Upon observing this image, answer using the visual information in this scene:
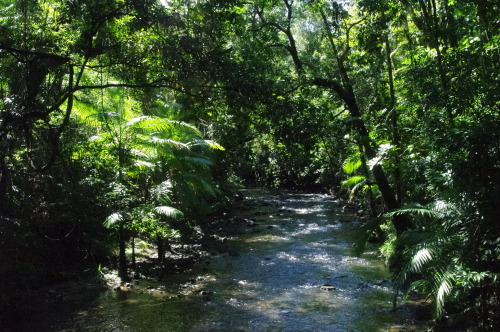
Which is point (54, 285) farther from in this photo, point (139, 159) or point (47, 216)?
point (139, 159)

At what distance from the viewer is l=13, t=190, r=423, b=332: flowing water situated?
7594 millimetres

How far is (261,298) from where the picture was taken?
9.03 meters

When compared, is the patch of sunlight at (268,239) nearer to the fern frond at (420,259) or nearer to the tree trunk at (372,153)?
the tree trunk at (372,153)

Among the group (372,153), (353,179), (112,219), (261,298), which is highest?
(372,153)

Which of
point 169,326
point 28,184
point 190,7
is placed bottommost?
point 169,326

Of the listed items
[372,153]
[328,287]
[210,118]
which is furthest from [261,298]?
[372,153]

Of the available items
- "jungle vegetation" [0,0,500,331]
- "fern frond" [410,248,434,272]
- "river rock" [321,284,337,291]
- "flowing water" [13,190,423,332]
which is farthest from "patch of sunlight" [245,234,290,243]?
"fern frond" [410,248,434,272]

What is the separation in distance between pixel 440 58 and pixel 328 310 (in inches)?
193

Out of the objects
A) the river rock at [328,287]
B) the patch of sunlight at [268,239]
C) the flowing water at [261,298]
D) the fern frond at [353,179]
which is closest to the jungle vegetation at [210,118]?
the flowing water at [261,298]

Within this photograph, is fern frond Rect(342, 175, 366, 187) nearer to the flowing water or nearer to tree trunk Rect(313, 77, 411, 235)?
tree trunk Rect(313, 77, 411, 235)

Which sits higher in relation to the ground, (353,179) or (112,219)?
(353,179)

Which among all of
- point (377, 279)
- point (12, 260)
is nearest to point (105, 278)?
point (12, 260)

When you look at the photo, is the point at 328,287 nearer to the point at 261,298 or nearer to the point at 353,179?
the point at 261,298

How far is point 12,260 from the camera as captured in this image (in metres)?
7.47
